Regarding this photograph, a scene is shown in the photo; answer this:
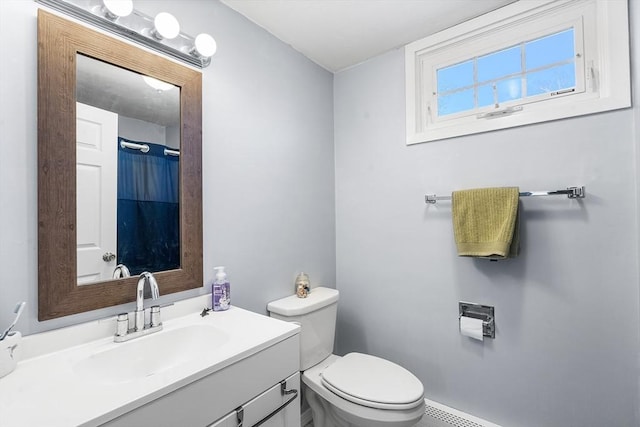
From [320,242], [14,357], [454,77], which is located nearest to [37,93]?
[14,357]

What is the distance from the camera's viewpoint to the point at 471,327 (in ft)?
A: 5.06

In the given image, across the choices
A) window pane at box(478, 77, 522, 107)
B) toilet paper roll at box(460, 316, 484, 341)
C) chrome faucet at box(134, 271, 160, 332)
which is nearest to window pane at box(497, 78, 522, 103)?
window pane at box(478, 77, 522, 107)

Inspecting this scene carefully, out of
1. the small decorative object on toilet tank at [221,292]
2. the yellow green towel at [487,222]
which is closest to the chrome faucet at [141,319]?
the small decorative object on toilet tank at [221,292]

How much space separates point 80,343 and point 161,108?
0.88 m

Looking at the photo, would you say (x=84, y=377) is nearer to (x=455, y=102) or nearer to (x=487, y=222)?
(x=487, y=222)

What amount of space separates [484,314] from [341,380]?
0.81m

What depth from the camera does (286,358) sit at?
108cm

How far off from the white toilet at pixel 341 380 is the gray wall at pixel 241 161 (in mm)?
220

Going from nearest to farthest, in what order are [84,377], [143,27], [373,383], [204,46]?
[84,377], [143,27], [204,46], [373,383]

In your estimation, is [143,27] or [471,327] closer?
[143,27]

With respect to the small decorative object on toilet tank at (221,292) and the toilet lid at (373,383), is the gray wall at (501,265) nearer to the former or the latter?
the toilet lid at (373,383)

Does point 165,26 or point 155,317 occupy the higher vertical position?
point 165,26

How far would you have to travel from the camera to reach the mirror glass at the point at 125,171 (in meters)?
1.00

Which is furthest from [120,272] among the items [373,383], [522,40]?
[522,40]
